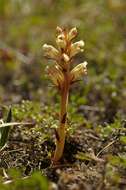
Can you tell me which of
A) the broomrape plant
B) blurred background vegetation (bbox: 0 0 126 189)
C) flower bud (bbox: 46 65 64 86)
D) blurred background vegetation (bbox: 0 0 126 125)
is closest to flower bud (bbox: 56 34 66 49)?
the broomrape plant

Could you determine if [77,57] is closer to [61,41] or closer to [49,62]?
[49,62]

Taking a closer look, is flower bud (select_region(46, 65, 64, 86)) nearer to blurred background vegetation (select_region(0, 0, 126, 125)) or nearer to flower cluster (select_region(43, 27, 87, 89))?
flower cluster (select_region(43, 27, 87, 89))

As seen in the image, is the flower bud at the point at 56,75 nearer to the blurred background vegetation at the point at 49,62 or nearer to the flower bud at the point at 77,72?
the flower bud at the point at 77,72

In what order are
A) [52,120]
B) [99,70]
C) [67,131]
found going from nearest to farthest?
[67,131]
[52,120]
[99,70]

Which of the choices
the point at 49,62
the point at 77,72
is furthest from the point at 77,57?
the point at 77,72

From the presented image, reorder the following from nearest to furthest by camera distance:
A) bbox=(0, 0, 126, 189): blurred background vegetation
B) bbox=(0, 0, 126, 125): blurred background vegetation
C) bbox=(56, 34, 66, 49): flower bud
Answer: bbox=(56, 34, 66, 49): flower bud → bbox=(0, 0, 126, 189): blurred background vegetation → bbox=(0, 0, 126, 125): blurred background vegetation

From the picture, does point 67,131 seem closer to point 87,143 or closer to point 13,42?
point 87,143

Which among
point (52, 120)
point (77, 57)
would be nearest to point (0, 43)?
point (77, 57)
